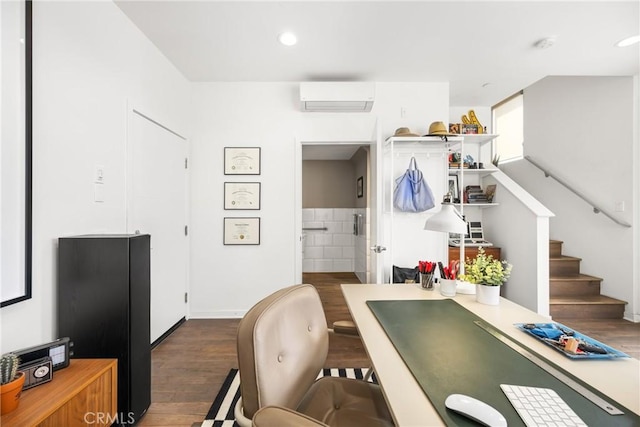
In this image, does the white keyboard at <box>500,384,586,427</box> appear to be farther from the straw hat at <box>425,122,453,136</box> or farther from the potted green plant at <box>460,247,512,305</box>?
the straw hat at <box>425,122,453,136</box>

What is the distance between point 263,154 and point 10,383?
101 inches

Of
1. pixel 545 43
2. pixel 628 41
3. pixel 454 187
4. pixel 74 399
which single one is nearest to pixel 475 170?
pixel 454 187

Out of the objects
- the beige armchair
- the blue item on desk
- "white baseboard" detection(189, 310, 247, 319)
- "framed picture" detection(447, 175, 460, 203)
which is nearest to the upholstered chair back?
the beige armchair

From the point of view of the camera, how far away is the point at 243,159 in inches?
125

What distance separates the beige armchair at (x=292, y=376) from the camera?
2.71 ft

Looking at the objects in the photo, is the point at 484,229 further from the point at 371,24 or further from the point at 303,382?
the point at 303,382

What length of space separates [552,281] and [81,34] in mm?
4835

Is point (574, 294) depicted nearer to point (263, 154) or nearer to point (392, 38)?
point (392, 38)

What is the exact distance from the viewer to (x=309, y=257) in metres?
5.66

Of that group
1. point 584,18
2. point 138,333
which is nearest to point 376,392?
point 138,333

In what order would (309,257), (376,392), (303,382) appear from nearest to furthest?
1. (303,382)
2. (376,392)
3. (309,257)

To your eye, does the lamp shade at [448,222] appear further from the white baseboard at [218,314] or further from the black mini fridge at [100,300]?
the white baseboard at [218,314]

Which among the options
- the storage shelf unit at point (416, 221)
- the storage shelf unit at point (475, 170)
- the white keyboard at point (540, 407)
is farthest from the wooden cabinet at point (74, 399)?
the storage shelf unit at point (475, 170)

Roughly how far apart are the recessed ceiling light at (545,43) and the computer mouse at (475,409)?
2880mm
